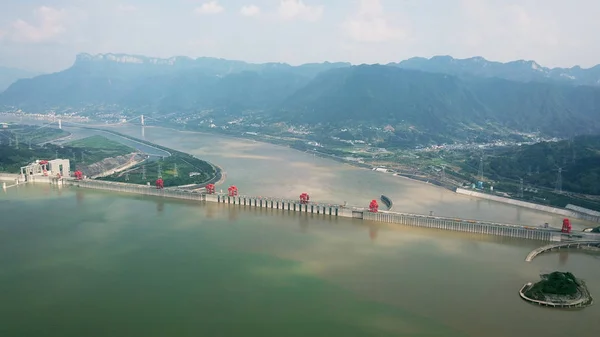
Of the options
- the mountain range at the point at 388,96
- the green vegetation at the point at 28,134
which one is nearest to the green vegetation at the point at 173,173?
the green vegetation at the point at 28,134

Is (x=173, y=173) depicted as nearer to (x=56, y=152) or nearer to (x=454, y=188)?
(x=56, y=152)

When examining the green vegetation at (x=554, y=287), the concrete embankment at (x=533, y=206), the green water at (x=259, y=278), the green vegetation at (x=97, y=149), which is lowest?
the green water at (x=259, y=278)

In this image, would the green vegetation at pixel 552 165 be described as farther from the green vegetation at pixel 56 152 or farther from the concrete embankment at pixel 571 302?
the green vegetation at pixel 56 152

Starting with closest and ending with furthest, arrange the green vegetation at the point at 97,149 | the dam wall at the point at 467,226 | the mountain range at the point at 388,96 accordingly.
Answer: the dam wall at the point at 467,226 < the green vegetation at the point at 97,149 < the mountain range at the point at 388,96

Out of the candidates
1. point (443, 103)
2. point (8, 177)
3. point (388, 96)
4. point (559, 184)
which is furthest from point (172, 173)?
point (443, 103)

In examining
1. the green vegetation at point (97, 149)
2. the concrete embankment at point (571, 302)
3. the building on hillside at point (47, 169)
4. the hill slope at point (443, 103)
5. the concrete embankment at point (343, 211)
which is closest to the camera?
the concrete embankment at point (571, 302)

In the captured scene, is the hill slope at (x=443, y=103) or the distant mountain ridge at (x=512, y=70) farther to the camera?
the distant mountain ridge at (x=512, y=70)

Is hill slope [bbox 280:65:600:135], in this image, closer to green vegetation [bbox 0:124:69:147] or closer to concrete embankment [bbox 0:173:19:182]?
green vegetation [bbox 0:124:69:147]
